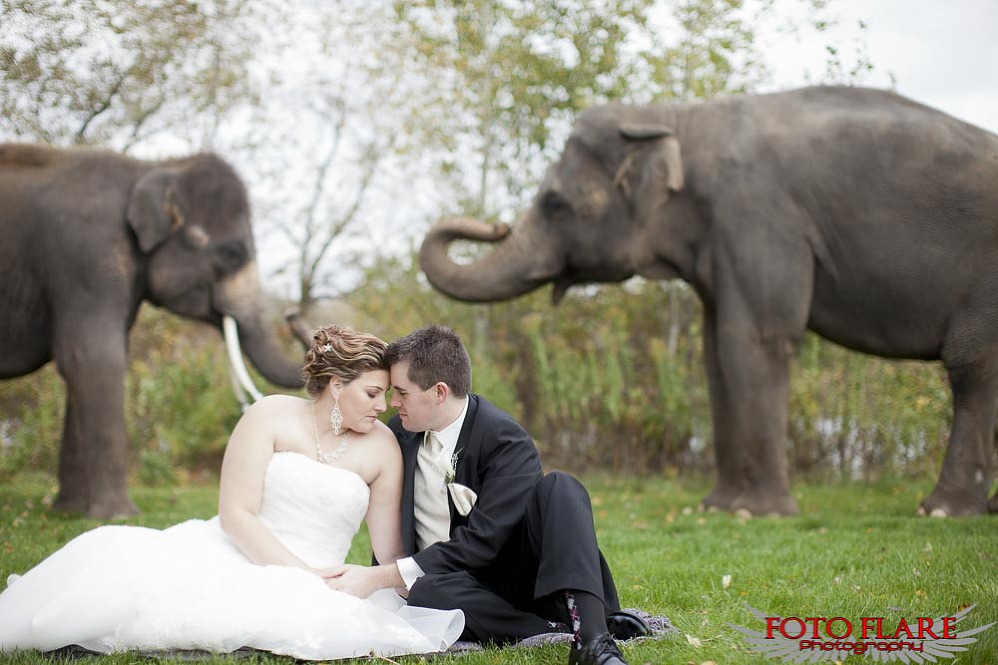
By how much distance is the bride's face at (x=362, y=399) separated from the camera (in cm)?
422

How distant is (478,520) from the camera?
4.12 m

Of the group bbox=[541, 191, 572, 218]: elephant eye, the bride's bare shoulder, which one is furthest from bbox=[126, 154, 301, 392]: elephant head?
the bride's bare shoulder

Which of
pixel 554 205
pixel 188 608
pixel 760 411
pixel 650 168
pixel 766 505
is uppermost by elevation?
pixel 650 168

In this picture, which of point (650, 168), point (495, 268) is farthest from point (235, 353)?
point (650, 168)

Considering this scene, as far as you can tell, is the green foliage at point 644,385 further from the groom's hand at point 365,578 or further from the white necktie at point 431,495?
the groom's hand at point 365,578

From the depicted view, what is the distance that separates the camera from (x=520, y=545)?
4.23m

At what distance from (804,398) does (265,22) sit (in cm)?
1047

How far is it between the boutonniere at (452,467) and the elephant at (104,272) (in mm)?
4637

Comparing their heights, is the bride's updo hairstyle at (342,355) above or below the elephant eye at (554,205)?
below

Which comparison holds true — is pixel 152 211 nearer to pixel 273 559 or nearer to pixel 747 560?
pixel 273 559

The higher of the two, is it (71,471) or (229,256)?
(229,256)

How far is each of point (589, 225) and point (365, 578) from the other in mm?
5382

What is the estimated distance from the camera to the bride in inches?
147

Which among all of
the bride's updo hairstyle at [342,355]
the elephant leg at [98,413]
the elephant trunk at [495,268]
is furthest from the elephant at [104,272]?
the bride's updo hairstyle at [342,355]
